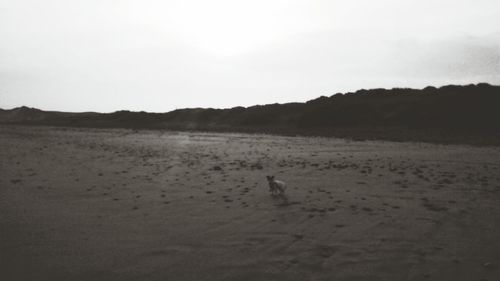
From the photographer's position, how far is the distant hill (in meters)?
44.9

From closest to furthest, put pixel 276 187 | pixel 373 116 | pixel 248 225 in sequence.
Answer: pixel 248 225 < pixel 276 187 < pixel 373 116

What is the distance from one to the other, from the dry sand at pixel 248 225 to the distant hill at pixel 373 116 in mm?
28564

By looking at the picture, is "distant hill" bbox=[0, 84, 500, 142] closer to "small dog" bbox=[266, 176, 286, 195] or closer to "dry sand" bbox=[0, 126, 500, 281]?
"dry sand" bbox=[0, 126, 500, 281]

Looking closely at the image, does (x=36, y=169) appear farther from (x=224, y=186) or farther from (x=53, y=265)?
(x=53, y=265)

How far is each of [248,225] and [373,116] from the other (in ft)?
161

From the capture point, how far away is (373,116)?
5509cm

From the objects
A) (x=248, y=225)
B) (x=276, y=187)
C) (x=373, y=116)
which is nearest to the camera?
(x=248, y=225)

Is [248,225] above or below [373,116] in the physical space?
below

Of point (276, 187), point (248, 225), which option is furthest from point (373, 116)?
point (248, 225)

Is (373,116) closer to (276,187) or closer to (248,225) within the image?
(276,187)

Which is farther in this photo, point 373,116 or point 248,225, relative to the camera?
point 373,116

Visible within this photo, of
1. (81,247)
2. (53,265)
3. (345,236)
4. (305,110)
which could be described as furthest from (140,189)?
(305,110)

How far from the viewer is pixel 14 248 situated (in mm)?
7707

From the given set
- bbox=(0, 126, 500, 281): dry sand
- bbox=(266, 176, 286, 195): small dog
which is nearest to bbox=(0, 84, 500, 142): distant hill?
bbox=(0, 126, 500, 281): dry sand
